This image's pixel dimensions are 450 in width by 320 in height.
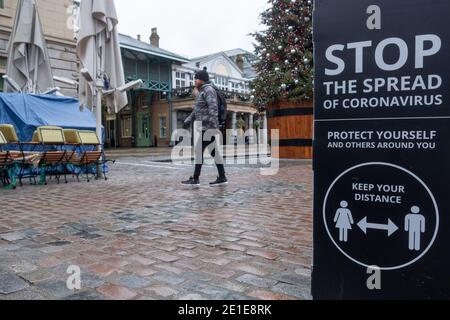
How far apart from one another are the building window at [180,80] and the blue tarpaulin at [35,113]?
27560mm

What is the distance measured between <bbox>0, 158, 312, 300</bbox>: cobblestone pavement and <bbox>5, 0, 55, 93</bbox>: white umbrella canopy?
17.0 ft

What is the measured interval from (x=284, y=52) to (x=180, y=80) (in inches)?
1004

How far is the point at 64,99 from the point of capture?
859 centimetres

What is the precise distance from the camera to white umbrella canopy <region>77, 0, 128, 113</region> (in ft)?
23.7

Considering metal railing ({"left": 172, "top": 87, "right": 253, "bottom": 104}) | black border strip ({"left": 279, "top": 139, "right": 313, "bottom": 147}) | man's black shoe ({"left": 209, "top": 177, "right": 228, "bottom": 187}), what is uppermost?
metal railing ({"left": 172, "top": 87, "right": 253, "bottom": 104})

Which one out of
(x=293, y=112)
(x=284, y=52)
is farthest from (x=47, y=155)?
(x=284, y=52)

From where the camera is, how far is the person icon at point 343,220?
1.57 metres

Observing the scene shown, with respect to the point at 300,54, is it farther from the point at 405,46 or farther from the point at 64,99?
the point at 405,46

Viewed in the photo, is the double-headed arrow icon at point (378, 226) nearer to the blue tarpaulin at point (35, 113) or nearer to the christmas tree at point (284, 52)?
the blue tarpaulin at point (35, 113)

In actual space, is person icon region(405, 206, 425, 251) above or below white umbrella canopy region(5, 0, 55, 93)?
below

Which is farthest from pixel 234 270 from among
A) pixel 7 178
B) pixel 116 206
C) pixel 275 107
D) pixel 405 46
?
pixel 275 107

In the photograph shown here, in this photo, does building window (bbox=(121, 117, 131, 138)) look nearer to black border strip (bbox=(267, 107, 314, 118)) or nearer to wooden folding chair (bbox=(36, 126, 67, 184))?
black border strip (bbox=(267, 107, 314, 118))

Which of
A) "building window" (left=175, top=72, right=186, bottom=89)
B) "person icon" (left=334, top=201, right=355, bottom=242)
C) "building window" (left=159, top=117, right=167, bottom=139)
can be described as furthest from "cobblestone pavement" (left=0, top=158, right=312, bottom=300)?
"building window" (left=175, top=72, right=186, bottom=89)

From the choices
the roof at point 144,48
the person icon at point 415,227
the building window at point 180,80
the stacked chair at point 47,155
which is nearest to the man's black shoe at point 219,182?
the stacked chair at point 47,155
